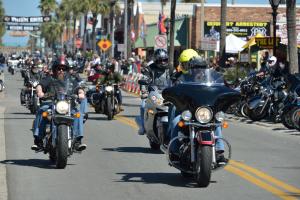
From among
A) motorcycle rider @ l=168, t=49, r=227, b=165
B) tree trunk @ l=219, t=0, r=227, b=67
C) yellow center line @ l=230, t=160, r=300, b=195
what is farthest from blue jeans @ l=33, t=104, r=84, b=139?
tree trunk @ l=219, t=0, r=227, b=67

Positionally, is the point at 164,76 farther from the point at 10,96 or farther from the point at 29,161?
the point at 10,96

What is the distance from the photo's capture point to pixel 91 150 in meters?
15.7

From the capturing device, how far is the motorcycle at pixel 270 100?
23391 millimetres

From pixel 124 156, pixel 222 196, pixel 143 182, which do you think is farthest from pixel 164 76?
pixel 222 196

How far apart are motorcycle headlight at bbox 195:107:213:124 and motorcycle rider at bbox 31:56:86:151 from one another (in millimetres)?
2719

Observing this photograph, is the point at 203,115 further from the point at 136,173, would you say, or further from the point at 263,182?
the point at 136,173

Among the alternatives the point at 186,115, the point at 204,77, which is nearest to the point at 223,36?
the point at 204,77

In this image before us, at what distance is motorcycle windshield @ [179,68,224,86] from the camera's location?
10.9 meters

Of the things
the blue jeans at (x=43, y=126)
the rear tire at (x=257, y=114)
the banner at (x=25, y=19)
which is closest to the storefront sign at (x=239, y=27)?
the rear tire at (x=257, y=114)

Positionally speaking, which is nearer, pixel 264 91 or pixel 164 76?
pixel 164 76

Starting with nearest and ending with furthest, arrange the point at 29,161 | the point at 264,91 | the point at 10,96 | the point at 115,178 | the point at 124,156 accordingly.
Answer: the point at 115,178 < the point at 29,161 < the point at 124,156 < the point at 264,91 < the point at 10,96

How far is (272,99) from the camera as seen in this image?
23.5 m

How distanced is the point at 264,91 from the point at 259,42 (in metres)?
5.47

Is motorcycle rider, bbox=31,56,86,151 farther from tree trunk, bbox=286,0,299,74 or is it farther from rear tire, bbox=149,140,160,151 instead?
tree trunk, bbox=286,0,299,74
